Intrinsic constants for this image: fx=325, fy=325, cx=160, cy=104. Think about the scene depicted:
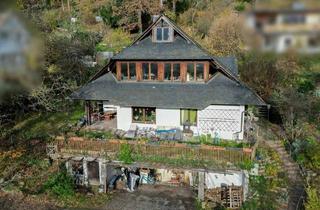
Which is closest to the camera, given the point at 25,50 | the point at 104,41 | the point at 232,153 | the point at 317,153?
the point at 25,50

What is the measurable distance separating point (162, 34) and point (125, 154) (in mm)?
9457

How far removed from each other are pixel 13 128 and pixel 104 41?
24.1m

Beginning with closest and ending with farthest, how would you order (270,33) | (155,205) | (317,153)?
(270,33) < (155,205) < (317,153)

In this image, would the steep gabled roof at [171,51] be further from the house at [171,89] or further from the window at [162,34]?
the window at [162,34]

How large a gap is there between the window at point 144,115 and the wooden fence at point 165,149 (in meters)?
3.36

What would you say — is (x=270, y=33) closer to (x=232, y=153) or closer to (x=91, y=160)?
(x=232, y=153)

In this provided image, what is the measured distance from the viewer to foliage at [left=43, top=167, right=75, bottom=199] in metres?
21.6

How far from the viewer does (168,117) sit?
2367 centimetres

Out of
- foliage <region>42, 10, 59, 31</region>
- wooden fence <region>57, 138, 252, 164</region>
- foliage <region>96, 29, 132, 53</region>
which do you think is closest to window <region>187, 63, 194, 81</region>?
wooden fence <region>57, 138, 252, 164</region>

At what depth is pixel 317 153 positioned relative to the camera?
22.8 metres

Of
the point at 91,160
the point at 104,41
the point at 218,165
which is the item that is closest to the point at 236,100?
the point at 218,165

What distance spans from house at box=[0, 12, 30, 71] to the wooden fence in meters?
18.5

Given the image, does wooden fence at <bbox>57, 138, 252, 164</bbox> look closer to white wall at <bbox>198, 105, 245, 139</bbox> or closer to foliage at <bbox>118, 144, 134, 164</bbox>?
foliage at <bbox>118, 144, 134, 164</bbox>

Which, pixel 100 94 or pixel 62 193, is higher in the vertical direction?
pixel 100 94
